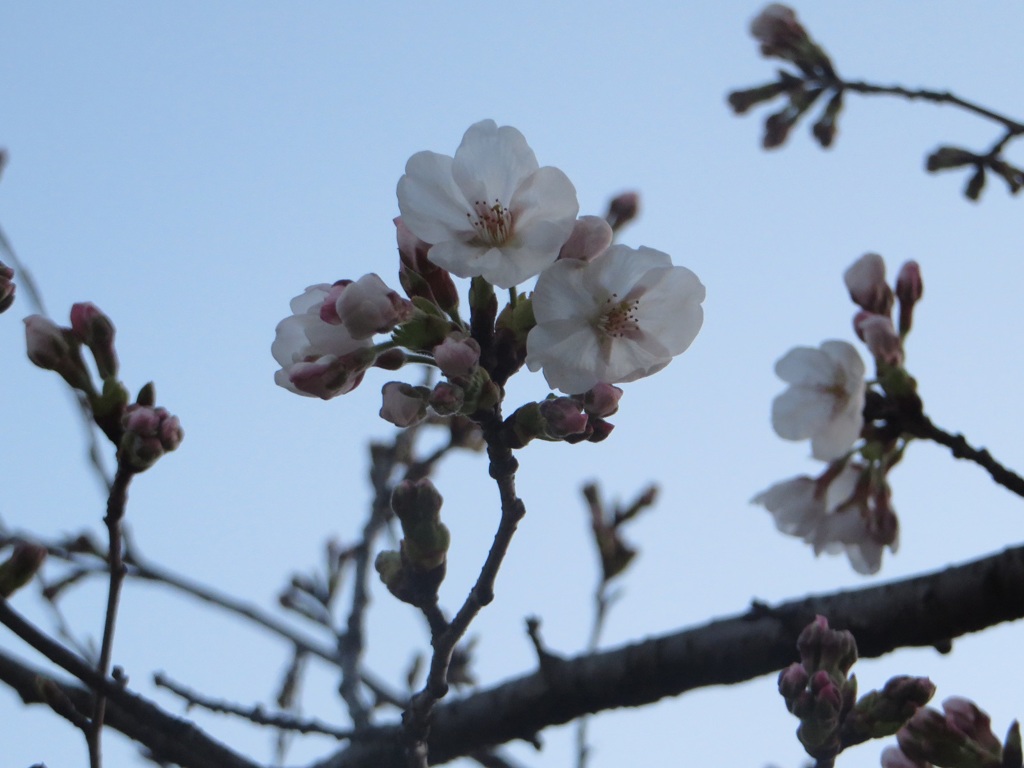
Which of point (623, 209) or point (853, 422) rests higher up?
point (623, 209)

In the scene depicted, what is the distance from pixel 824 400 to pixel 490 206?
666 mm

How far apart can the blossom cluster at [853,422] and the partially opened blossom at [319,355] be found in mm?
748

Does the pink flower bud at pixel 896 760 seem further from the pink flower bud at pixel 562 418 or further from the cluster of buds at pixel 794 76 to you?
the cluster of buds at pixel 794 76

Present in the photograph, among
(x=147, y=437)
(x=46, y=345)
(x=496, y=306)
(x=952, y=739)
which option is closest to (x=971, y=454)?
(x=952, y=739)

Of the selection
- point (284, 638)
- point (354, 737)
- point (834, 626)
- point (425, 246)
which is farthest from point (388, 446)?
point (425, 246)

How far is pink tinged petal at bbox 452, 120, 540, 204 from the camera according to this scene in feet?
5.64

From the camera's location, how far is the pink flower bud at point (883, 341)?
167 centimetres

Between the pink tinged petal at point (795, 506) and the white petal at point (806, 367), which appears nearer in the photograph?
the white petal at point (806, 367)

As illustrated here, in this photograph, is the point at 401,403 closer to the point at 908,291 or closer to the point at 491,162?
the point at 491,162

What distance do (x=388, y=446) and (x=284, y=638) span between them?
0.84m

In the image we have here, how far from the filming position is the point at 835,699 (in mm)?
1697

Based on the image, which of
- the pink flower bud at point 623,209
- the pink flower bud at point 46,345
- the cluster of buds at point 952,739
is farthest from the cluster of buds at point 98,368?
the pink flower bud at point 623,209

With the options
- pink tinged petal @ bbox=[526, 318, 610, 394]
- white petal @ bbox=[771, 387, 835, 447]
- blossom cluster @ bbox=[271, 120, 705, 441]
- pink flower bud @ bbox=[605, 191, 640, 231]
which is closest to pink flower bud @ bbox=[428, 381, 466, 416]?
blossom cluster @ bbox=[271, 120, 705, 441]

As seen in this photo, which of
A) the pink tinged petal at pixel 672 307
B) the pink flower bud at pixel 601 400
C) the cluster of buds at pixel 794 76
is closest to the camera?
the pink flower bud at pixel 601 400
